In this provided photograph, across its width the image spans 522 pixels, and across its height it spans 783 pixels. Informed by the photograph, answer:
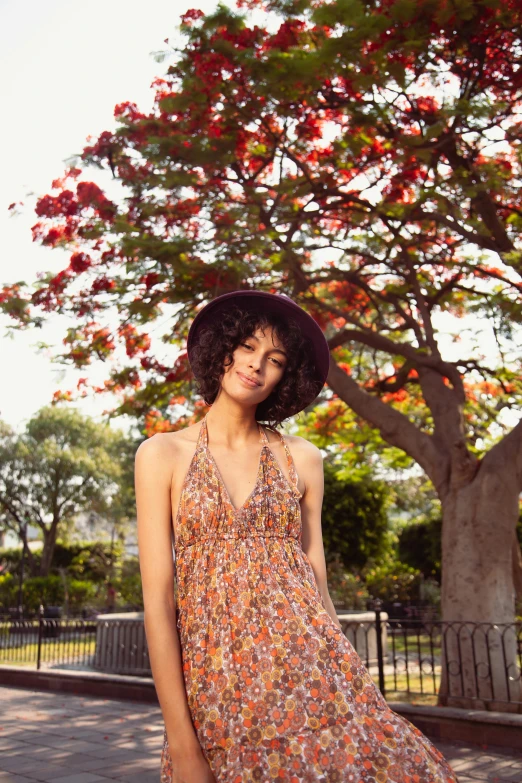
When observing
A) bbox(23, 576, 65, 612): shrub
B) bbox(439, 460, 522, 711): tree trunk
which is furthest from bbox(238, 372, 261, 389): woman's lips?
bbox(23, 576, 65, 612): shrub

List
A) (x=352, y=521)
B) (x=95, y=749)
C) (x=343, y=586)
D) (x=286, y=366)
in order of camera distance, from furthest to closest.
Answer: (x=343, y=586) < (x=352, y=521) < (x=95, y=749) < (x=286, y=366)

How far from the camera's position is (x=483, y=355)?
34.6 feet

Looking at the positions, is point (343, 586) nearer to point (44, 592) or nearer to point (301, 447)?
point (44, 592)

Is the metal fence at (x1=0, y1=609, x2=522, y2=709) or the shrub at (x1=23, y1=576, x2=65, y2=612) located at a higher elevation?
the shrub at (x1=23, y1=576, x2=65, y2=612)

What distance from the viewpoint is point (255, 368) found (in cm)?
196

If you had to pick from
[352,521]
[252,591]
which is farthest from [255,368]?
[352,521]

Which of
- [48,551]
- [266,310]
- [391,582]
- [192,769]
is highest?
[48,551]

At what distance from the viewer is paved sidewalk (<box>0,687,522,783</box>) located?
19.1ft

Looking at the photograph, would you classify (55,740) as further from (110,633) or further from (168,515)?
(168,515)

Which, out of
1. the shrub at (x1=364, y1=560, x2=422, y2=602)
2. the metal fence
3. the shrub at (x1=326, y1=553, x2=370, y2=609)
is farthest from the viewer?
the shrub at (x1=364, y1=560, x2=422, y2=602)

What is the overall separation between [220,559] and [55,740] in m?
6.46

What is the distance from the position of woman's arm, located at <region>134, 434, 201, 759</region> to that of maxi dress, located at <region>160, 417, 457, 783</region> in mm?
30

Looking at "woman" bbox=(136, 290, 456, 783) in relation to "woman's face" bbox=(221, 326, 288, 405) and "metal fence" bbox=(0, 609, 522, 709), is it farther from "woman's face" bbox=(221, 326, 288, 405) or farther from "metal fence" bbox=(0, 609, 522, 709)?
"metal fence" bbox=(0, 609, 522, 709)

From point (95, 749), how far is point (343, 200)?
6485 mm
